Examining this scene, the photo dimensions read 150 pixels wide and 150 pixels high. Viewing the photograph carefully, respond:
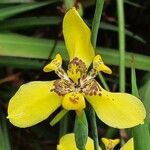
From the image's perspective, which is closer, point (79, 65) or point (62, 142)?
point (79, 65)

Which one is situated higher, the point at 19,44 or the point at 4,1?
the point at 4,1

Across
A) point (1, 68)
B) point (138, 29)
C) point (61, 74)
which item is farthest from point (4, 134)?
point (138, 29)

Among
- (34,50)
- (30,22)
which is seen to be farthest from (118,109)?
(30,22)

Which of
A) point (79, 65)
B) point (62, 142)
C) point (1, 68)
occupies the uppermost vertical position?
point (1, 68)

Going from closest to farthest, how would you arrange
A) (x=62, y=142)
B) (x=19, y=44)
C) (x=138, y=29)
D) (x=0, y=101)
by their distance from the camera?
(x=62, y=142) → (x=19, y=44) → (x=0, y=101) → (x=138, y=29)

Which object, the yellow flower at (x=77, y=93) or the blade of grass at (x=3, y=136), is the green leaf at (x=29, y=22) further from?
the yellow flower at (x=77, y=93)

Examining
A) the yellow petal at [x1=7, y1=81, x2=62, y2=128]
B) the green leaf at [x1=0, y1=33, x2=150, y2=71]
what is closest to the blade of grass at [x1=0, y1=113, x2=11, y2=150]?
the green leaf at [x1=0, y1=33, x2=150, y2=71]

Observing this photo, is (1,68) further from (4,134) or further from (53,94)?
(53,94)
